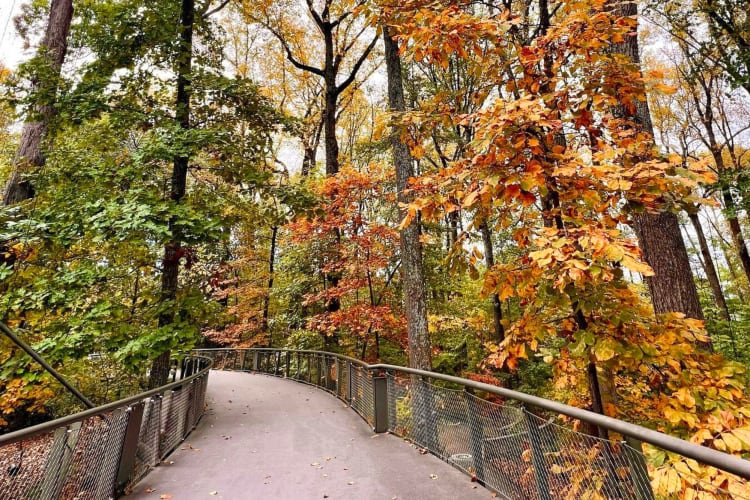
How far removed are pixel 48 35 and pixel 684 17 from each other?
13.8 meters

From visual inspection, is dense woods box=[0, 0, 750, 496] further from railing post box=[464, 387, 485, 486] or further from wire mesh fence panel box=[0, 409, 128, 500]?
wire mesh fence panel box=[0, 409, 128, 500]

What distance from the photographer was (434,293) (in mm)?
13430

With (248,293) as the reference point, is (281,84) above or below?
above

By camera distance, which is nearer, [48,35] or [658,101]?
[48,35]

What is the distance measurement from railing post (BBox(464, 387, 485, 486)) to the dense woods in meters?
0.96

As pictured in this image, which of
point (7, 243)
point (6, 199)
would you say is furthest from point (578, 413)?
Answer: point (6, 199)

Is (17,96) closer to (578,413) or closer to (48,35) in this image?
(48,35)

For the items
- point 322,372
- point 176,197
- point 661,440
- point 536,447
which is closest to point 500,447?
point 536,447

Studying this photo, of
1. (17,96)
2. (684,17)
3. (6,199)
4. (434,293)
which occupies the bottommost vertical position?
(434,293)

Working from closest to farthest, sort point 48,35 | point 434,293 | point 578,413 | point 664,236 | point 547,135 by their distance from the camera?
point 578,413
point 547,135
point 664,236
point 48,35
point 434,293

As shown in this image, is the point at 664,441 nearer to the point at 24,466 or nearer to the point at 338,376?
the point at 24,466

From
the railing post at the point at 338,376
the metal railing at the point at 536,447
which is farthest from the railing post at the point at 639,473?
the railing post at the point at 338,376

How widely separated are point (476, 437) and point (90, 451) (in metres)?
3.73

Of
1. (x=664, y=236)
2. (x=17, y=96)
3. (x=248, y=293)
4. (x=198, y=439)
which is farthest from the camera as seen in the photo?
(x=248, y=293)
